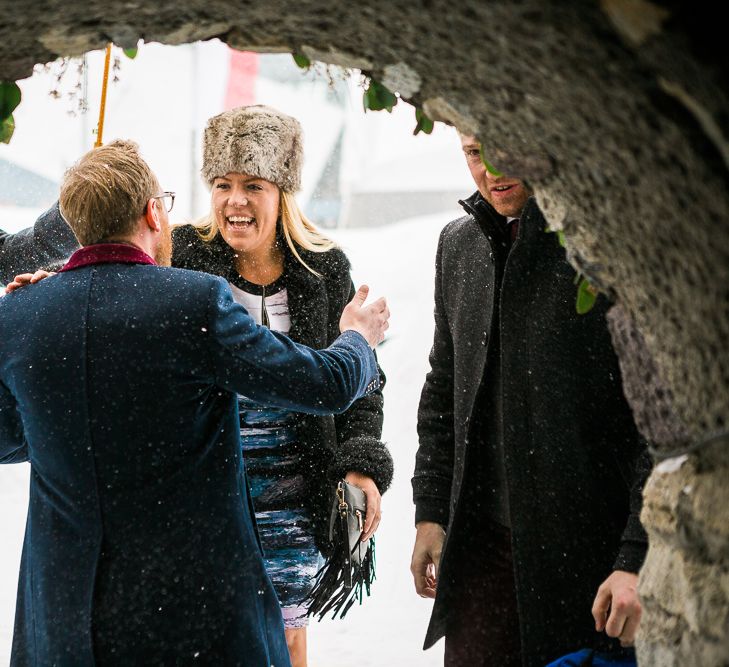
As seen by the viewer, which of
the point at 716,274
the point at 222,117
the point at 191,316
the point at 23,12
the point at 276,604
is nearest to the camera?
the point at 716,274

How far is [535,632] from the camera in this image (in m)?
1.98

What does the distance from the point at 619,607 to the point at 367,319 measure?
939 millimetres

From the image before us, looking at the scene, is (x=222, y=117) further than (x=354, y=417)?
Yes

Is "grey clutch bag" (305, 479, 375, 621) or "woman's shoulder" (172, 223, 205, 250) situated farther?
"woman's shoulder" (172, 223, 205, 250)

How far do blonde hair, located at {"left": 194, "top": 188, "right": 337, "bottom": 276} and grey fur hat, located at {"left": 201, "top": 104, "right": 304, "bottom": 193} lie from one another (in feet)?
0.19

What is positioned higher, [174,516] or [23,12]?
[23,12]

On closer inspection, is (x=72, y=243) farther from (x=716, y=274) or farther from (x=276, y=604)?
(x=716, y=274)

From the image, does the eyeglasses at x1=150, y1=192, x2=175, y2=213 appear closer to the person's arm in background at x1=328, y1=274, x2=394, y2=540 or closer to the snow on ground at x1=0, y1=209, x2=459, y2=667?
the person's arm in background at x1=328, y1=274, x2=394, y2=540

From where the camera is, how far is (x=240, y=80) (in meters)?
9.45

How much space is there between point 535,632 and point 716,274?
1383 mm

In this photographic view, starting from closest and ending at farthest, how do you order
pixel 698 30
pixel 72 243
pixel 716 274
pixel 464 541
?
pixel 698 30
pixel 716 274
pixel 464 541
pixel 72 243

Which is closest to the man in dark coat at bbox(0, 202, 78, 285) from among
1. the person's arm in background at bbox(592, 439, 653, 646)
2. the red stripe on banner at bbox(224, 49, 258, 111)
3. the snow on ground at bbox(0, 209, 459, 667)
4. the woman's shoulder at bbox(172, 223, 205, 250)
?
the woman's shoulder at bbox(172, 223, 205, 250)

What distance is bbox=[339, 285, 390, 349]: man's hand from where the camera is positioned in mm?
2215

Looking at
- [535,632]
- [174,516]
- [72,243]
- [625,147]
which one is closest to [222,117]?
[72,243]
